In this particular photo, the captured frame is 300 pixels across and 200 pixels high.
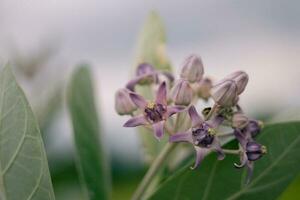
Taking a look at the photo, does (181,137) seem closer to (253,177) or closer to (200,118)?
(200,118)

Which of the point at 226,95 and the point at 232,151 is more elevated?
the point at 226,95

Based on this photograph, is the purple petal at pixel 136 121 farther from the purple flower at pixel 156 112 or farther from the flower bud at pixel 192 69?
the flower bud at pixel 192 69

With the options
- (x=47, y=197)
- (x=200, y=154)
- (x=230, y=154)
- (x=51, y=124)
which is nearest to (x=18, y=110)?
(x=47, y=197)

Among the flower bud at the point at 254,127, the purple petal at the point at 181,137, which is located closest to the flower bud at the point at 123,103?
the purple petal at the point at 181,137

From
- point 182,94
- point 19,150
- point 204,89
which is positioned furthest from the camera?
point 204,89

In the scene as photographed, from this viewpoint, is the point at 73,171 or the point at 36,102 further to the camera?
the point at 73,171

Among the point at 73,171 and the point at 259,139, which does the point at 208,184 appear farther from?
the point at 73,171

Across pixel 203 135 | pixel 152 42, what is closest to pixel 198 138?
pixel 203 135
